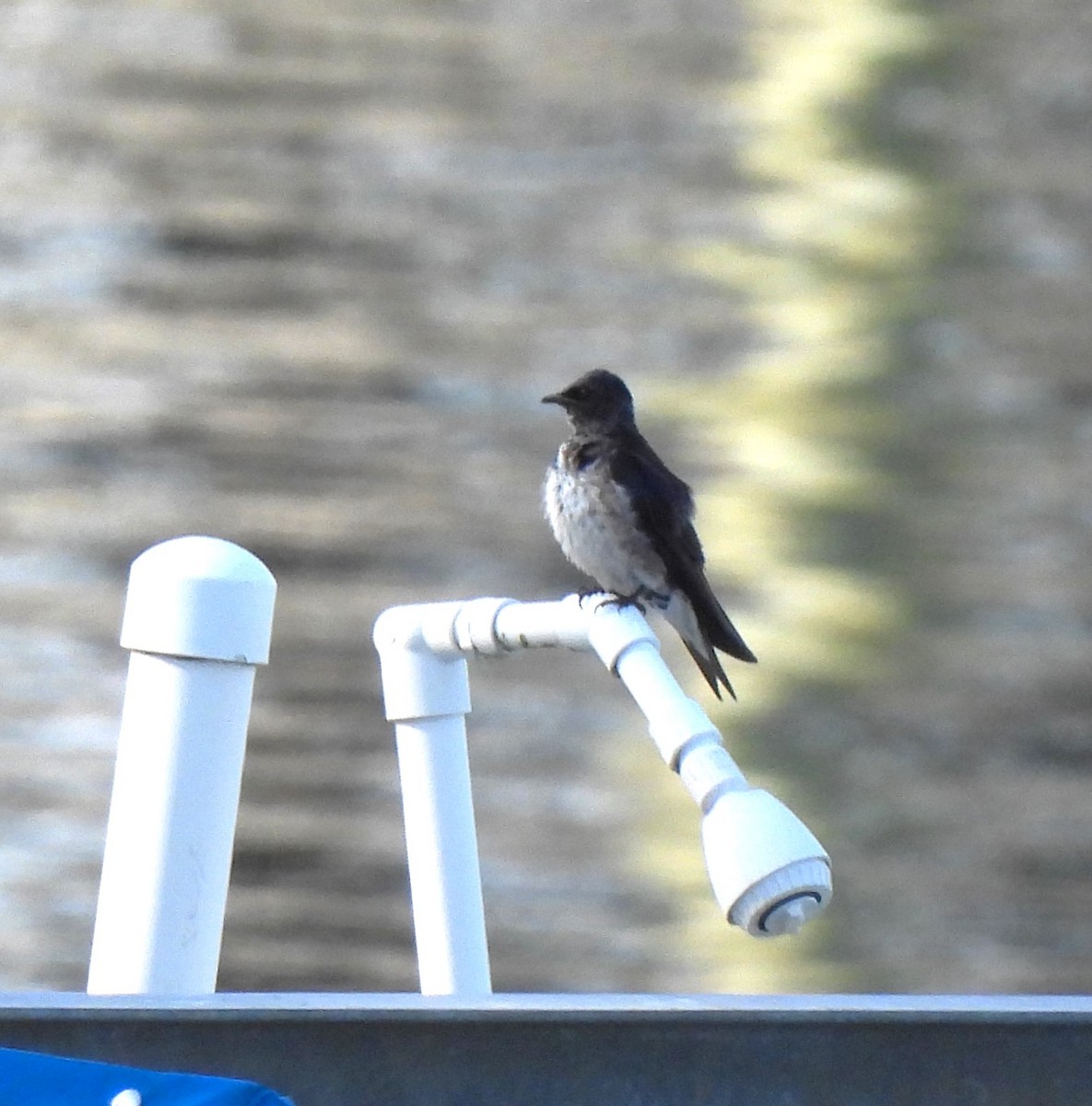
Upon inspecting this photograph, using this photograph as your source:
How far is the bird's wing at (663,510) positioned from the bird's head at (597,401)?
0.06 m

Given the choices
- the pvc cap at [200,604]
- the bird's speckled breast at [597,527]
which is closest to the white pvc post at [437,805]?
the pvc cap at [200,604]

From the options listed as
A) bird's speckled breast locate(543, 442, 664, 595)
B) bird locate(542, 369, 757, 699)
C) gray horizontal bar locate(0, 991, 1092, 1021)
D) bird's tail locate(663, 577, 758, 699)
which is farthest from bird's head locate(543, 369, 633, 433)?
gray horizontal bar locate(0, 991, 1092, 1021)

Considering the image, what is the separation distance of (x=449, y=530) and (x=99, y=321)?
2.35 ft

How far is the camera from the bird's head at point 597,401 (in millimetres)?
3225

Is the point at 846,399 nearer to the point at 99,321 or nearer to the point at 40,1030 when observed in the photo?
the point at 99,321

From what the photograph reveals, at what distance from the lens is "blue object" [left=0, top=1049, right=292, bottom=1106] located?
121 centimetres

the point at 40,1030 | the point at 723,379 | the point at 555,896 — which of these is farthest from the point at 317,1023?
the point at 723,379

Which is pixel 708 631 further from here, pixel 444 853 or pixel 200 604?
pixel 200 604

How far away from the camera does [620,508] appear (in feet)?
11.8

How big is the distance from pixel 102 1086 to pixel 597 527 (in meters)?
2.40

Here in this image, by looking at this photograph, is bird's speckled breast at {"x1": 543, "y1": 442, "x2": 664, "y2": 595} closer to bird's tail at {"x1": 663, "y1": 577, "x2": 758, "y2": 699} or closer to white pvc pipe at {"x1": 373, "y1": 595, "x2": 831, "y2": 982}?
bird's tail at {"x1": 663, "y1": 577, "x2": 758, "y2": 699}

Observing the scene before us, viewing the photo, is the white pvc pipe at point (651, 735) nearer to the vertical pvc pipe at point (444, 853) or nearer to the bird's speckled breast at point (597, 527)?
the vertical pvc pipe at point (444, 853)

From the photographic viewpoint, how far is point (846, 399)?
3387 millimetres

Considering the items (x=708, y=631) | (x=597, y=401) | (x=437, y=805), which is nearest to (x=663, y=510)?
(x=597, y=401)
